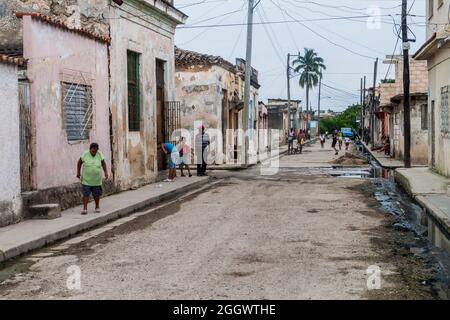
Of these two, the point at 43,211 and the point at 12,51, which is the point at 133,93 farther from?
the point at 43,211

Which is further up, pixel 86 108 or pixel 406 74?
pixel 406 74

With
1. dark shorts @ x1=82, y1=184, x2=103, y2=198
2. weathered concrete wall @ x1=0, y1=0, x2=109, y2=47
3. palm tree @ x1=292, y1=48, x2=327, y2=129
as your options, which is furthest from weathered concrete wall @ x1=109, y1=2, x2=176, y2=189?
palm tree @ x1=292, y1=48, x2=327, y2=129

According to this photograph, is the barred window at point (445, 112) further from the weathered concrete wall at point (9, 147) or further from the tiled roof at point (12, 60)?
the weathered concrete wall at point (9, 147)

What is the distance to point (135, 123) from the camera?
17.4 m

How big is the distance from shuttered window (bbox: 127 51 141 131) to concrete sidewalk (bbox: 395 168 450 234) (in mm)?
7622

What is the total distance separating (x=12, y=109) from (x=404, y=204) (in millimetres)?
8413

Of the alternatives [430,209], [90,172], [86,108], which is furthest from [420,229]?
[86,108]

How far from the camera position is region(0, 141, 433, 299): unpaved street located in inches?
244

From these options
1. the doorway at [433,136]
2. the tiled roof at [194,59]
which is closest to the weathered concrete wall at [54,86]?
the doorway at [433,136]

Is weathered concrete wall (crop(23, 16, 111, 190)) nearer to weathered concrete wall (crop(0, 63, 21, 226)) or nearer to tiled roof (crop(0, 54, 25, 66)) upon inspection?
tiled roof (crop(0, 54, 25, 66))

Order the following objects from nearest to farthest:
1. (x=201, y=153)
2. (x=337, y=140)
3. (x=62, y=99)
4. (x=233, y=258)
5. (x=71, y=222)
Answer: (x=233, y=258), (x=71, y=222), (x=62, y=99), (x=201, y=153), (x=337, y=140)

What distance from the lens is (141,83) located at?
1789 centimetres

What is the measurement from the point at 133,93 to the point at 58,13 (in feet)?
13.3

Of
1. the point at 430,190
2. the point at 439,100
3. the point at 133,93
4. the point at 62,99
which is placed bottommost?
the point at 430,190
